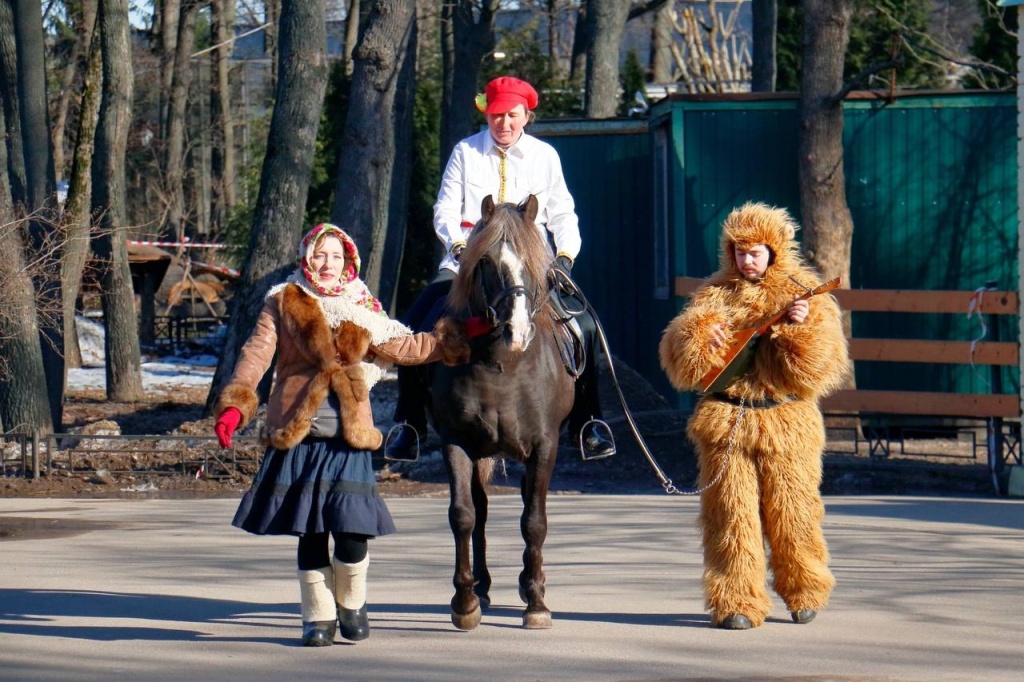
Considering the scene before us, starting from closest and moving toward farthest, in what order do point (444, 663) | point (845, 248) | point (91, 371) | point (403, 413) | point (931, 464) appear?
1. point (444, 663)
2. point (403, 413)
3. point (931, 464)
4. point (845, 248)
5. point (91, 371)

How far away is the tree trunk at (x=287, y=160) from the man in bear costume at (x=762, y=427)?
10395 mm

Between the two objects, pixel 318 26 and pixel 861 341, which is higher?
pixel 318 26

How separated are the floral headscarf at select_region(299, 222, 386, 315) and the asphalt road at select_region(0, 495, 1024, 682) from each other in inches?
63.1

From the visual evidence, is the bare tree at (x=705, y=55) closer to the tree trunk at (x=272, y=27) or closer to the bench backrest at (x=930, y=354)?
the tree trunk at (x=272, y=27)

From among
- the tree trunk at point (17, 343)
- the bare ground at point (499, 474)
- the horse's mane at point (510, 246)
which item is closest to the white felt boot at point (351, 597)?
the horse's mane at point (510, 246)

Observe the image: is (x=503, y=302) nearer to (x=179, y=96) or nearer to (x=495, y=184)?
(x=495, y=184)

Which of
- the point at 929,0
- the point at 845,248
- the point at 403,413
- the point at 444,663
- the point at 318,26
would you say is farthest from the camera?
the point at 929,0

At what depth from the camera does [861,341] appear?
1430 centimetres

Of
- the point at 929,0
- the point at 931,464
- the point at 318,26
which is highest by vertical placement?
the point at 929,0

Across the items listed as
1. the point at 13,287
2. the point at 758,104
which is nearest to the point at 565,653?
the point at 13,287

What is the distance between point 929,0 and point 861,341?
21305 mm

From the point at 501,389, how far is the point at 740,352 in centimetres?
117

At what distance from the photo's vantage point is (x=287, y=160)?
17125mm

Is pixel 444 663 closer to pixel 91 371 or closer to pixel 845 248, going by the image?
pixel 845 248
